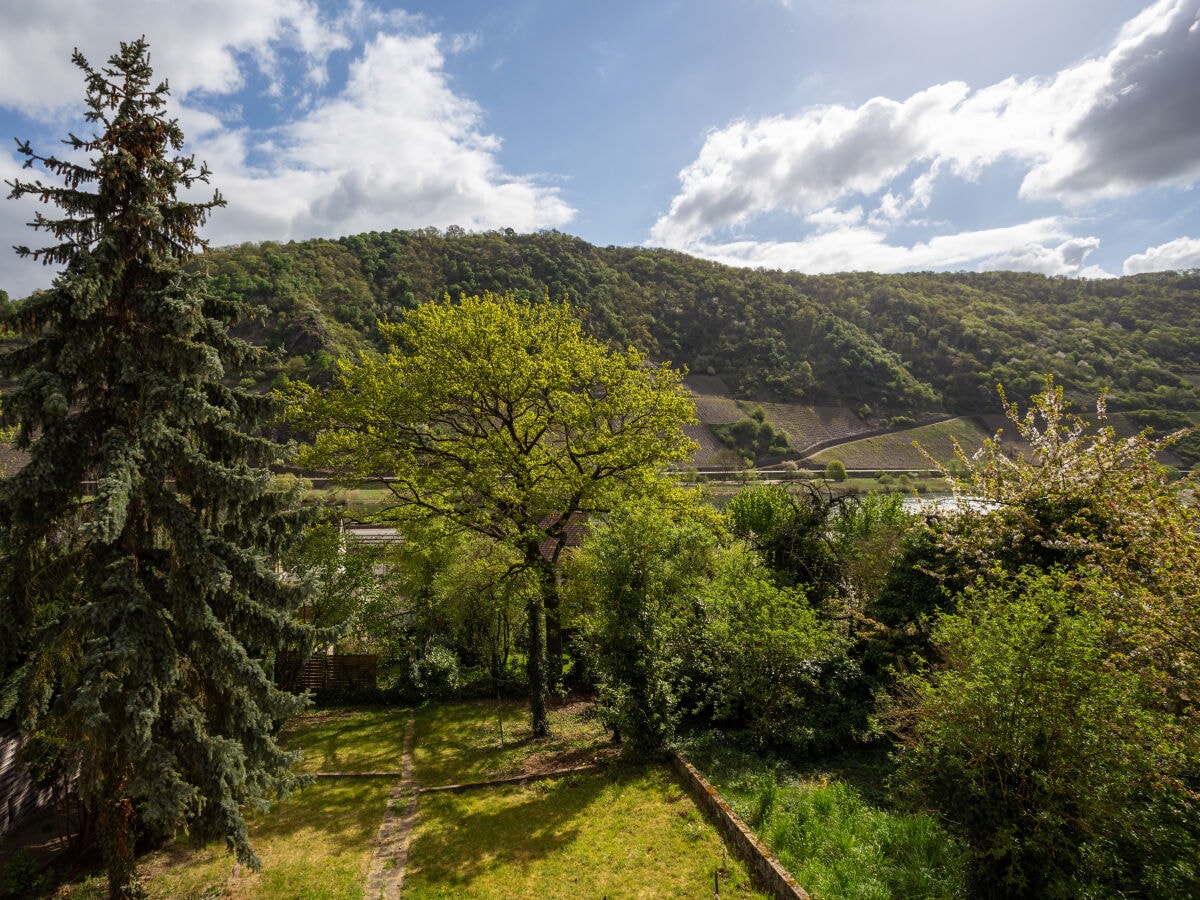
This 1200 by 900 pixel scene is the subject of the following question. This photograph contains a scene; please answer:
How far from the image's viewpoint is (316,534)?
1493 centimetres

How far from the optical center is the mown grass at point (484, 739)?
11.6m

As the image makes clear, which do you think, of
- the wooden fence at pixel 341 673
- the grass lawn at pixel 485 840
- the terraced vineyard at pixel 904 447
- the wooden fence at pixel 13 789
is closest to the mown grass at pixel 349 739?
the grass lawn at pixel 485 840

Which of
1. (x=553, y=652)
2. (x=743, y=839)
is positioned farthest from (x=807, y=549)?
(x=743, y=839)

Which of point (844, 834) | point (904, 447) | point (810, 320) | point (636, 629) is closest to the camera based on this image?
point (844, 834)

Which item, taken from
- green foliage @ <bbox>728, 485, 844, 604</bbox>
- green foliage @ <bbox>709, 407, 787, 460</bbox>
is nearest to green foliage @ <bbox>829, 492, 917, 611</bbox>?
green foliage @ <bbox>728, 485, 844, 604</bbox>

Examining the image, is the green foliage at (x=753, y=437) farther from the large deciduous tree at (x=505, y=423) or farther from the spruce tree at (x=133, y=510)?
the spruce tree at (x=133, y=510)

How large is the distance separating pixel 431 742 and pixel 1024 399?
312 ft

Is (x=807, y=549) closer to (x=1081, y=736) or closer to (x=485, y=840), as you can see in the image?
(x=1081, y=736)

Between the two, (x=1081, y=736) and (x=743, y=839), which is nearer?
(x=1081, y=736)

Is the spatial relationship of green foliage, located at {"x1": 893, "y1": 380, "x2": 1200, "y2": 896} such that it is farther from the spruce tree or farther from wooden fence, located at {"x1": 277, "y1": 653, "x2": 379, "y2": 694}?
wooden fence, located at {"x1": 277, "y1": 653, "x2": 379, "y2": 694}

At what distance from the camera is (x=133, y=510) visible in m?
6.72

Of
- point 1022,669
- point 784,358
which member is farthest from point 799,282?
point 1022,669

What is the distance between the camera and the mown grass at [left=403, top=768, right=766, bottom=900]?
297 inches

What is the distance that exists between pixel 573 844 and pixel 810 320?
105 m
